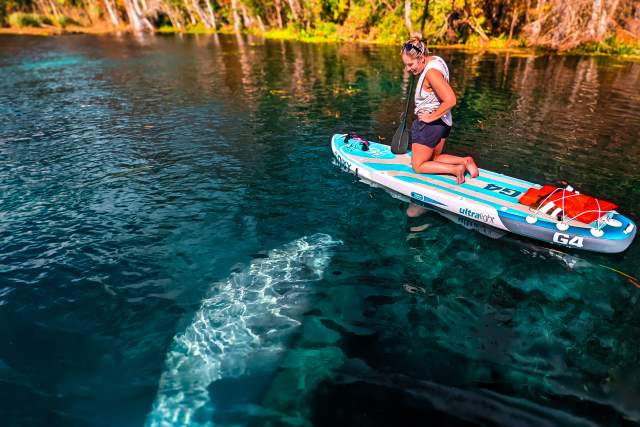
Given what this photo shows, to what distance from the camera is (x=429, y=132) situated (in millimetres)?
9297

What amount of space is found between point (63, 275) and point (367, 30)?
53418 mm

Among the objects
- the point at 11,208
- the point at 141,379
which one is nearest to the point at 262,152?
the point at 11,208

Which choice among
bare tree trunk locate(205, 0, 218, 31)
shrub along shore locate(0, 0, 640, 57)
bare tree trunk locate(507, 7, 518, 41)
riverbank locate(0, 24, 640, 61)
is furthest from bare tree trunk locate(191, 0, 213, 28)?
bare tree trunk locate(507, 7, 518, 41)

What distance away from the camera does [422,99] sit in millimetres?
9055

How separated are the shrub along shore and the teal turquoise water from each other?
7.61 metres

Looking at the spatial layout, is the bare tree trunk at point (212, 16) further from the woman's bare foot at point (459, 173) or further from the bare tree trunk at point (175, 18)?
the woman's bare foot at point (459, 173)

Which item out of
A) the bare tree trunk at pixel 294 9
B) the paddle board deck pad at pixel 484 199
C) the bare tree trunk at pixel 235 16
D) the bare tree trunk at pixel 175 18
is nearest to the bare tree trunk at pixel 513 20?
the bare tree trunk at pixel 294 9

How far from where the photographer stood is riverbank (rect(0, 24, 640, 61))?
3600 centimetres

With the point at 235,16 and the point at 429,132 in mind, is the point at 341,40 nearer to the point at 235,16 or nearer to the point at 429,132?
the point at 235,16

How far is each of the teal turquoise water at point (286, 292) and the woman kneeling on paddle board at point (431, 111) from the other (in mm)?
1343

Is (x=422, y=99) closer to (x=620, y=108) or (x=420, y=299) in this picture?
(x=420, y=299)

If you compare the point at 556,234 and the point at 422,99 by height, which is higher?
the point at 422,99

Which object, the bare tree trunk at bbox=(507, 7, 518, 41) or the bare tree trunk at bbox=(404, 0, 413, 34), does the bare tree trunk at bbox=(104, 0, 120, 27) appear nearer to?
the bare tree trunk at bbox=(404, 0, 413, 34)

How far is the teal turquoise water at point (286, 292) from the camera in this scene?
16.9 ft
